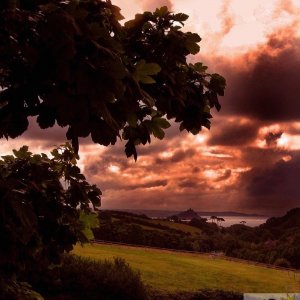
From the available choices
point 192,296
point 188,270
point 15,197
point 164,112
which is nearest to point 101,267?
point 192,296

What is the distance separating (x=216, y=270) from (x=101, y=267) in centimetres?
1014

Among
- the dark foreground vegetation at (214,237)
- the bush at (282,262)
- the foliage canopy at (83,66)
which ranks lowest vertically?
the bush at (282,262)

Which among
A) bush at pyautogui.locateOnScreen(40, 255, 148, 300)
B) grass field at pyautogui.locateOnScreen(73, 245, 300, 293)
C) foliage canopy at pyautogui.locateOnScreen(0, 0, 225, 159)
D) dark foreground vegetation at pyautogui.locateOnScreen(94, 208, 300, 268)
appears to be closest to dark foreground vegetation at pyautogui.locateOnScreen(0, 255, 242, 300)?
bush at pyautogui.locateOnScreen(40, 255, 148, 300)

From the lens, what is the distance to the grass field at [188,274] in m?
19.8

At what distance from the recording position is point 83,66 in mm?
1955

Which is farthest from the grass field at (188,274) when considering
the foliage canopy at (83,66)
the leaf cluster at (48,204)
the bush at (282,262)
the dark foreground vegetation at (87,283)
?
the foliage canopy at (83,66)

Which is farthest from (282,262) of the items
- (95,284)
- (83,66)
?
(83,66)

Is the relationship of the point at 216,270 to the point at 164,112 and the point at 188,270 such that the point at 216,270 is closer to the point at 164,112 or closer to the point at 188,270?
the point at 188,270

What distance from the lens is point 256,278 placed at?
23.2 meters

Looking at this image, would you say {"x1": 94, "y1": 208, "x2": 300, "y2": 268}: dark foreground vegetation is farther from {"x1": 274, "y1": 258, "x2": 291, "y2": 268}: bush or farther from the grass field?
the grass field

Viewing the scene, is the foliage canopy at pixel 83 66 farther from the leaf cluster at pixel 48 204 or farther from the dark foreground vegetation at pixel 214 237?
the dark foreground vegetation at pixel 214 237

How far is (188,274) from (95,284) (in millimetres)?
8316

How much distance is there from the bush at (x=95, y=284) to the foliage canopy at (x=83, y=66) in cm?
1131

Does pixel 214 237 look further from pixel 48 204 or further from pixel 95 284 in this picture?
pixel 48 204
